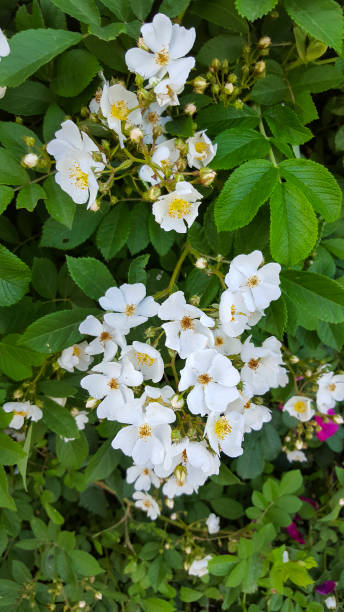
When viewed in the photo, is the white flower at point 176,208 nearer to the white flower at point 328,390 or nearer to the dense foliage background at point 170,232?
the dense foliage background at point 170,232

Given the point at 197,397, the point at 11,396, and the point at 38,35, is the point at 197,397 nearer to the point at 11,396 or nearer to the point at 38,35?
the point at 11,396

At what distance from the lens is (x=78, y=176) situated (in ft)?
3.41

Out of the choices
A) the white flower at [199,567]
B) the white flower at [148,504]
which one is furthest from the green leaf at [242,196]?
the white flower at [199,567]

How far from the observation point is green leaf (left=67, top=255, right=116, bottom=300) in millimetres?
1121

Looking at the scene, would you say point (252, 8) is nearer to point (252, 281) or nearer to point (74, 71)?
point (74, 71)

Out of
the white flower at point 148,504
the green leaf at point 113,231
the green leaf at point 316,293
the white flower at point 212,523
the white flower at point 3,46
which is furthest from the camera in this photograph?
the white flower at point 212,523

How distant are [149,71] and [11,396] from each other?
96cm

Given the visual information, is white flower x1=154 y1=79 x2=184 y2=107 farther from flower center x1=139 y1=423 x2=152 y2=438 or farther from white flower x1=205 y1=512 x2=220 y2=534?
white flower x1=205 y1=512 x2=220 y2=534

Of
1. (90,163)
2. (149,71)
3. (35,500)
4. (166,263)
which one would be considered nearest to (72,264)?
(90,163)

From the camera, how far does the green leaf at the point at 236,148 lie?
1088mm

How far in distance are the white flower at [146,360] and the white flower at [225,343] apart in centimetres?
14

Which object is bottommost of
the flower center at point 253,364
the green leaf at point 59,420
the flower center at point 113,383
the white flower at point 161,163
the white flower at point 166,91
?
the green leaf at point 59,420

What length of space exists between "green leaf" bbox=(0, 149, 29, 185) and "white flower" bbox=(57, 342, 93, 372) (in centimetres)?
47

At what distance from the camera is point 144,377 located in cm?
105
